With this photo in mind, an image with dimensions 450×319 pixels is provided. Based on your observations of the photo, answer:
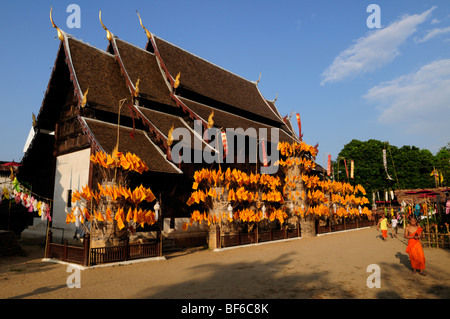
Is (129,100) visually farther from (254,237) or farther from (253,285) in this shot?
(253,285)

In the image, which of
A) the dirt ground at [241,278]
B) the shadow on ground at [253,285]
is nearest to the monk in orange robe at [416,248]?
the dirt ground at [241,278]

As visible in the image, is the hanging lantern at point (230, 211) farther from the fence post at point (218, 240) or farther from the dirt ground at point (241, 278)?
the dirt ground at point (241, 278)

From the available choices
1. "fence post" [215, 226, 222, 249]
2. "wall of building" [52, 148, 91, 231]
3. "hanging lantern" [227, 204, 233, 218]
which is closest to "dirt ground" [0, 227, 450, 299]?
"fence post" [215, 226, 222, 249]

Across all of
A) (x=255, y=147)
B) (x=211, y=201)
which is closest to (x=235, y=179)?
(x=211, y=201)

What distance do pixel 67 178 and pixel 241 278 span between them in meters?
12.0

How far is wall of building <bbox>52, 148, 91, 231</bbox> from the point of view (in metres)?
15.2

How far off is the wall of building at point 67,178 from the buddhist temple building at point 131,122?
0.17ft

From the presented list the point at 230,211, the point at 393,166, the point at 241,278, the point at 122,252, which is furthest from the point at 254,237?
the point at 393,166

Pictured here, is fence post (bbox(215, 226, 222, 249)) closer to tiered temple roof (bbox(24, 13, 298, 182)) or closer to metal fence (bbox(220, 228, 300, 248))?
metal fence (bbox(220, 228, 300, 248))

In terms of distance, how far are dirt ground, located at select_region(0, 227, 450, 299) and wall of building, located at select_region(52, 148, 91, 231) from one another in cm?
361

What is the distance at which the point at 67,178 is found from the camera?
1633 centimetres

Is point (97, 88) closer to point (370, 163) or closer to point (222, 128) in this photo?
point (222, 128)

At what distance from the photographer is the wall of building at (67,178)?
1520cm

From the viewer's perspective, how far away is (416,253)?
8.77m
